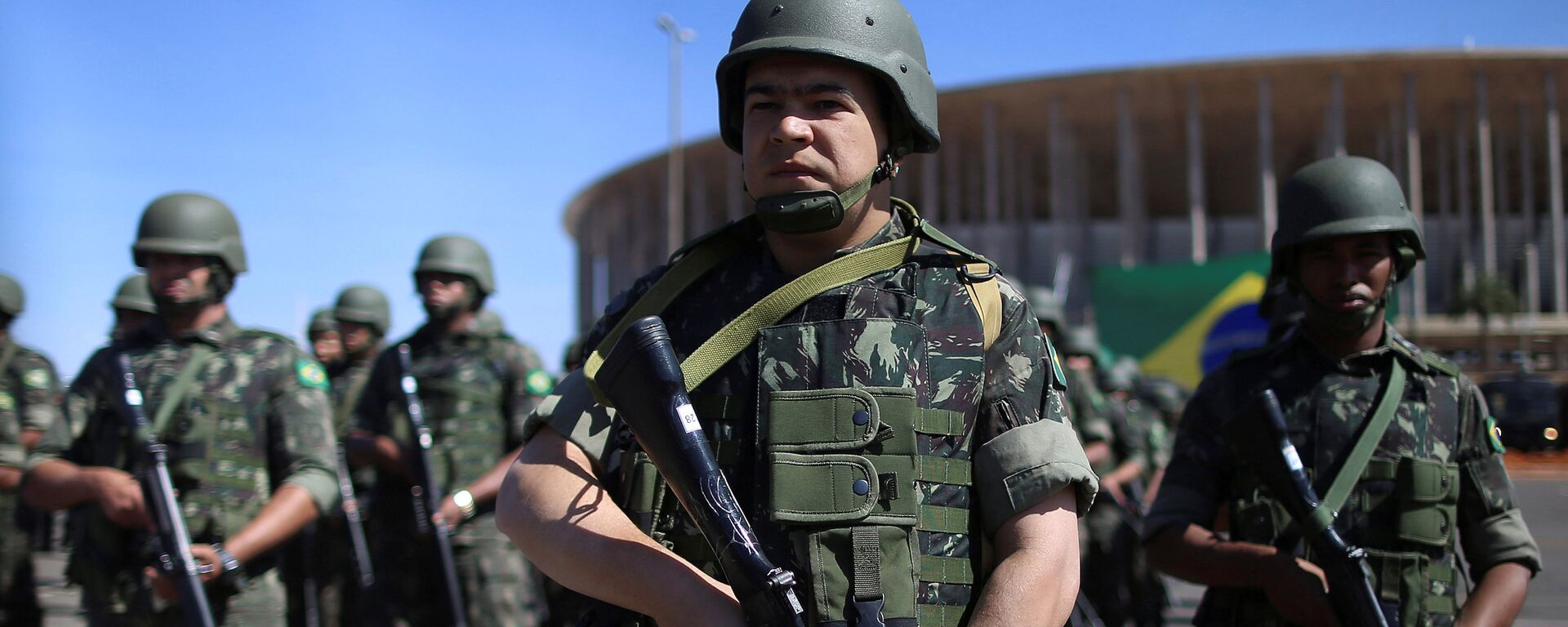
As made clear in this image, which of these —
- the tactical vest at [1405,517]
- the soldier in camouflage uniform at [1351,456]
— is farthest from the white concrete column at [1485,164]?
the tactical vest at [1405,517]

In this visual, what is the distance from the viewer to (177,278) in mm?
4605

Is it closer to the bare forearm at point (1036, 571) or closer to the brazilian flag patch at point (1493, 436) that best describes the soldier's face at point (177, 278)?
the bare forearm at point (1036, 571)

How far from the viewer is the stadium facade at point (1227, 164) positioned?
4181cm

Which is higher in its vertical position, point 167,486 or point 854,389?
point 854,389

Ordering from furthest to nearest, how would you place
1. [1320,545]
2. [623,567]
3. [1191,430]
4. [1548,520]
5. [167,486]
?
[1548,520] → [167,486] → [1191,430] → [1320,545] → [623,567]

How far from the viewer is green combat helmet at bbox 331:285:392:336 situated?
30.0ft

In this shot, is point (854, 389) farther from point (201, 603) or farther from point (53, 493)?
point (53, 493)

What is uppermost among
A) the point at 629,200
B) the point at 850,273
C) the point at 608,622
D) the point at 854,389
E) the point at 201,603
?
the point at 629,200

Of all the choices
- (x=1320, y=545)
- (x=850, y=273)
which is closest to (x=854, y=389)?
(x=850, y=273)

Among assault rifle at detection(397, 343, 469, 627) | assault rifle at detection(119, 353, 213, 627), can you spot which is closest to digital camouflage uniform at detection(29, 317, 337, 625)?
assault rifle at detection(119, 353, 213, 627)

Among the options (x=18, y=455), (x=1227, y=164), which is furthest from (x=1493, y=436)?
(x=1227, y=164)

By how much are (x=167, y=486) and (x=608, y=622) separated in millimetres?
2535

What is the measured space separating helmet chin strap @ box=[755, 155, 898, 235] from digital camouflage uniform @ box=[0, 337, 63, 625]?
18.1 ft

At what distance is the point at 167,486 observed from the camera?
413cm
